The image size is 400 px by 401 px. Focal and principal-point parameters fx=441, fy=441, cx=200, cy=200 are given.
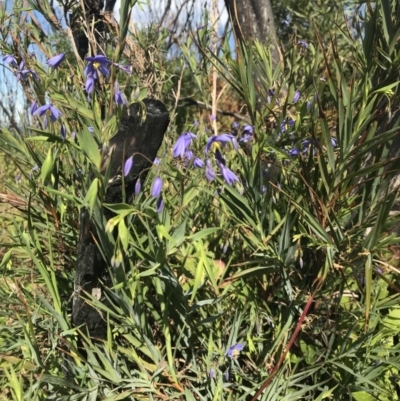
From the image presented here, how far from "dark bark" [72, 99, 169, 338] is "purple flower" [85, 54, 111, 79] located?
133mm

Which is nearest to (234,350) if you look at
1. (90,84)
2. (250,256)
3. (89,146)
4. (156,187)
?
(250,256)

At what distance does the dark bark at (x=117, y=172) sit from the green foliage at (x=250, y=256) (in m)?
0.04

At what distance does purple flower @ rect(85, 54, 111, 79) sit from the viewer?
105 centimetres

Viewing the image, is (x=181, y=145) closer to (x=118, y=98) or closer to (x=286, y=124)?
(x=118, y=98)

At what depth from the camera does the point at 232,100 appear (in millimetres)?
6043

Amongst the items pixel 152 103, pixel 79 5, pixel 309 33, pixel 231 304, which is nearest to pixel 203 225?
pixel 231 304

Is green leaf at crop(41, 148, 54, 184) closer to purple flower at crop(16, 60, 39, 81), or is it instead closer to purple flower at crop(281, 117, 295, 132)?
purple flower at crop(16, 60, 39, 81)

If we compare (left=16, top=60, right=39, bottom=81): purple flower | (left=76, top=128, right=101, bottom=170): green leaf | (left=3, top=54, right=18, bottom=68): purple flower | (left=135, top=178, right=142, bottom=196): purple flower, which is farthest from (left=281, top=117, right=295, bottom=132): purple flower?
(left=3, top=54, right=18, bottom=68): purple flower

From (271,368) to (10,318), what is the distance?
2.86 feet

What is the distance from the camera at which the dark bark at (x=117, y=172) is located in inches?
40.6

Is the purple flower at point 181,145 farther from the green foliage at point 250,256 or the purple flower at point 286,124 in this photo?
the purple flower at point 286,124

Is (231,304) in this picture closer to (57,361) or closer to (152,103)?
(57,361)

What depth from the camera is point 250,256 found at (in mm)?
1270

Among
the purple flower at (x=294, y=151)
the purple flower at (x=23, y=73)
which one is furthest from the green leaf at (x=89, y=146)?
the purple flower at (x=294, y=151)
